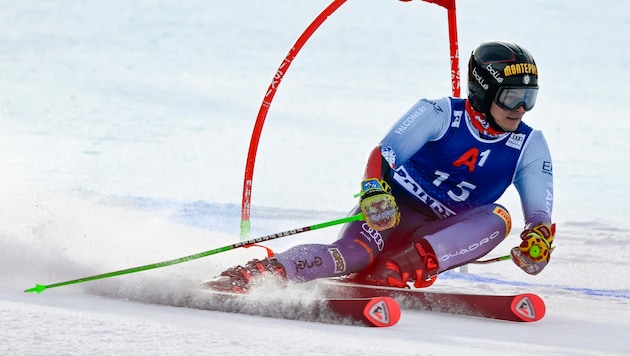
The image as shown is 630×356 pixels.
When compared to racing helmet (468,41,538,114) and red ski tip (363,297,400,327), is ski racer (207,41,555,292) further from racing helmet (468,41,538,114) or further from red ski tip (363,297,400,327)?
red ski tip (363,297,400,327)

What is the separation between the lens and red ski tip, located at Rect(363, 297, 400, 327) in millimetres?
4246

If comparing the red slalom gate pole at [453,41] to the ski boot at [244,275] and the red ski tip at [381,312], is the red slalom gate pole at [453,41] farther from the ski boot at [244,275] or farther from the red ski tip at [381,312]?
the red ski tip at [381,312]

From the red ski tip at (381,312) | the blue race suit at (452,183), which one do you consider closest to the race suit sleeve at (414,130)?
the blue race suit at (452,183)

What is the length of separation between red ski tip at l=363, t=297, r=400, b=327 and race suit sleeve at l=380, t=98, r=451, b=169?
44.8 inches

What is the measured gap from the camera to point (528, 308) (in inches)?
199

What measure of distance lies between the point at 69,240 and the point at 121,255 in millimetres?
298

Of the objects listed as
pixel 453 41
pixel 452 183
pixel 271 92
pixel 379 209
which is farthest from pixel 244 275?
pixel 453 41

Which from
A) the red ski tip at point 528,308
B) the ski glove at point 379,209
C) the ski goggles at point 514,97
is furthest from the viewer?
the ski goggles at point 514,97

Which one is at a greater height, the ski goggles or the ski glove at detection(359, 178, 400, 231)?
the ski goggles

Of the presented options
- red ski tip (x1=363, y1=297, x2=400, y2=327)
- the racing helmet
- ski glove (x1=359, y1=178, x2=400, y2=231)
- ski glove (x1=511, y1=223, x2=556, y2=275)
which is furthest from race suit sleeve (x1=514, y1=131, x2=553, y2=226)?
red ski tip (x1=363, y1=297, x2=400, y2=327)

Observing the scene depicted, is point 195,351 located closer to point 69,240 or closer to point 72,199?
point 69,240

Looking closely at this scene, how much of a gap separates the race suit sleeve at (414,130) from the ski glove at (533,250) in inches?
29.0

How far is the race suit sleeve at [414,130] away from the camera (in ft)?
17.4

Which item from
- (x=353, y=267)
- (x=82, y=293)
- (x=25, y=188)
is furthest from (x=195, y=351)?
(x=25, y=188)
